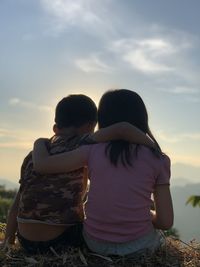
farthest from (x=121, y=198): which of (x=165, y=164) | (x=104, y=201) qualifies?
(x=165, y=164)

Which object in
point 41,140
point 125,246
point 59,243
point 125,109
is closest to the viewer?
point 125,246

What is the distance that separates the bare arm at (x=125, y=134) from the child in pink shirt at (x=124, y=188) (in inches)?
1.7

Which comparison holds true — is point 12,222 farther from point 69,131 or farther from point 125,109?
point 125,109

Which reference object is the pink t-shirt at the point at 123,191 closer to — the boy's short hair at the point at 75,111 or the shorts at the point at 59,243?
the shorts at the point at 59,243

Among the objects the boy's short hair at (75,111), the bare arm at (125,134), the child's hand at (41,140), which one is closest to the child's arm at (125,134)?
the bare arm at (125,134)

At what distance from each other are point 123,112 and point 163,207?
902mm

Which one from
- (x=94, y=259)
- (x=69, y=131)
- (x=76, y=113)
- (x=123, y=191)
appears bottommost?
(x=94, y=259)

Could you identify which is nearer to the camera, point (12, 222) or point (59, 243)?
point (59, 243)

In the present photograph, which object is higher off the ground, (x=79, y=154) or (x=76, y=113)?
(x=76, y=113)

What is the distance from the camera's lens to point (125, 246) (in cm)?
531

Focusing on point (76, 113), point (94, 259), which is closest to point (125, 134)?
point (76, 113)

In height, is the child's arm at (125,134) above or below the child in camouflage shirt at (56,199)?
above

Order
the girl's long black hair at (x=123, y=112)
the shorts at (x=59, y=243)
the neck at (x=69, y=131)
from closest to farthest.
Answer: the girl's long black hair at (x=123, y=112) < the shorts at (x=59, y=243) < the neck at (x=69, y=131)

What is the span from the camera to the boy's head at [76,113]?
5.83 meters
